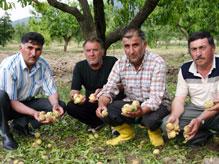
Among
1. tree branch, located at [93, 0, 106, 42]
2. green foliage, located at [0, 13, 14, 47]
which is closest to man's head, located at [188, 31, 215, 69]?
tree branch, located at [93, 0, 106, 42]

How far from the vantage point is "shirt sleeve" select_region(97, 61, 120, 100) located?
475cm

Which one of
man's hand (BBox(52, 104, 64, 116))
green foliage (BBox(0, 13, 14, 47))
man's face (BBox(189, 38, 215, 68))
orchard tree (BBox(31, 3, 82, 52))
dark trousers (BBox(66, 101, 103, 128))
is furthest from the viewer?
green foliage (BBox(0, 13, 14, 47))

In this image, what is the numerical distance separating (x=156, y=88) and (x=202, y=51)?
0.64 metres

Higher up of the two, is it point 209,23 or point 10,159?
point 209,23

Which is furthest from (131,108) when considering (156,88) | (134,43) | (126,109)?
(134,43)

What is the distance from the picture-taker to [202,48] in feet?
13.8

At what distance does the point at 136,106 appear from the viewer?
4281mm

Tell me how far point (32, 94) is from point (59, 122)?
39.2 inches

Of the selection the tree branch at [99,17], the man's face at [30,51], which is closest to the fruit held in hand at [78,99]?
the man's face at [30,51]

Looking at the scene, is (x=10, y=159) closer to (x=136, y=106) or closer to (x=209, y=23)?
(x=136, y=106)

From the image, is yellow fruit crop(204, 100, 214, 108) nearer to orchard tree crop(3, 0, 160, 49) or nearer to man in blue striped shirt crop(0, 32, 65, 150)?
man in blue striped shirt crop(0, 32, 65, 150)

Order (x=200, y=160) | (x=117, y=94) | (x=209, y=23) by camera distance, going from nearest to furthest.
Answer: (x=200, y=160) → (x=117, y=94) → (x=209, y=23)

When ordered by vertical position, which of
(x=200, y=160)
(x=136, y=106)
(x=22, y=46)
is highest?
(x=22, y=46)

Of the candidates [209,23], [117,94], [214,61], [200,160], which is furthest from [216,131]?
[209,23]
